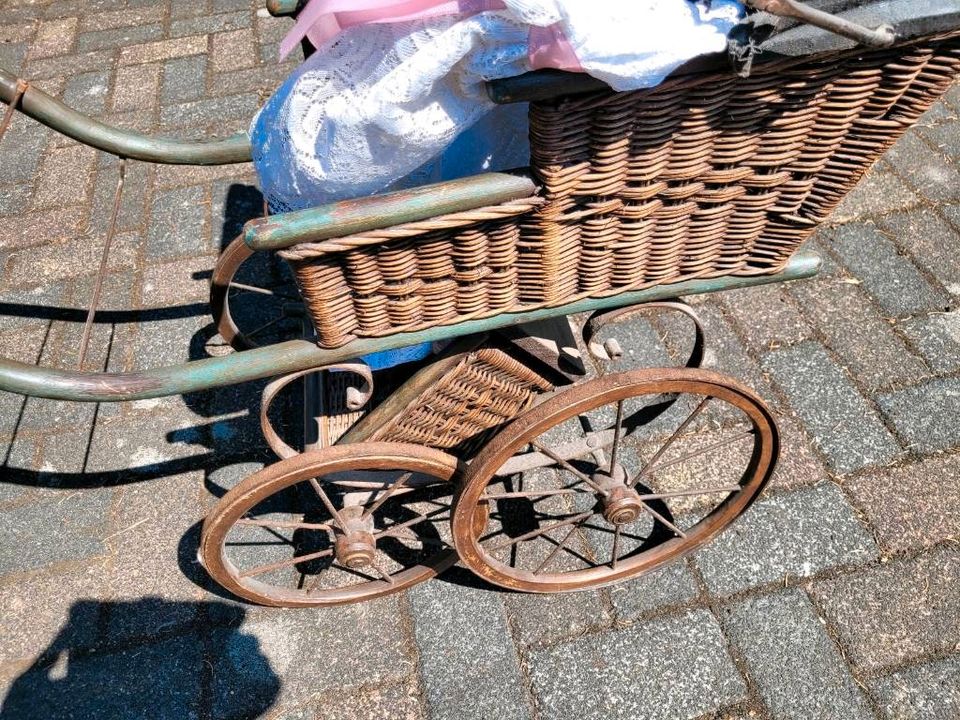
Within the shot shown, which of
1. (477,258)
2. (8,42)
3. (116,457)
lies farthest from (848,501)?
(8,42)

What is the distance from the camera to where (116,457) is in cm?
245

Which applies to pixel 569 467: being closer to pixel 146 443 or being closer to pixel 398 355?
pixel 398 355

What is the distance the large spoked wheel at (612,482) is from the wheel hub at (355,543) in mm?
235

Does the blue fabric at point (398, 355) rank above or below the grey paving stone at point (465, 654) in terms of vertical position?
above

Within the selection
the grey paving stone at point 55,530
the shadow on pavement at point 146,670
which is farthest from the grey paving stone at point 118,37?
the shadow on pavement at point 146,670

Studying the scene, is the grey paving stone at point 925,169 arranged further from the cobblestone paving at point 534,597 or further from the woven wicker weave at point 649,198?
the woven wicker weave at point 649,198

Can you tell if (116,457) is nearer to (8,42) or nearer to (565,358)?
(565,358)

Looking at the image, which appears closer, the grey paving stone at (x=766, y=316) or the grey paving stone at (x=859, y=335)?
the grey paving stone at (x=859, y=335)

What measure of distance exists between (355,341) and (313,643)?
3.30 ft

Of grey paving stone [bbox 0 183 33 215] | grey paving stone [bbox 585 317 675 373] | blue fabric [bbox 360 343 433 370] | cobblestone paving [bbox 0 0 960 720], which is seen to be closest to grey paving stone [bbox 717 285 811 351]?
cobblestone paving [bbox 0 0 960 720]

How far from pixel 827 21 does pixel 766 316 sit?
180cm

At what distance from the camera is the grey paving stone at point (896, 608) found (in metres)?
1.96

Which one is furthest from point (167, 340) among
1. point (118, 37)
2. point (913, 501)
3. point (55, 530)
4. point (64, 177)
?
point (913, 501)

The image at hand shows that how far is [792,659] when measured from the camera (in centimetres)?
196
